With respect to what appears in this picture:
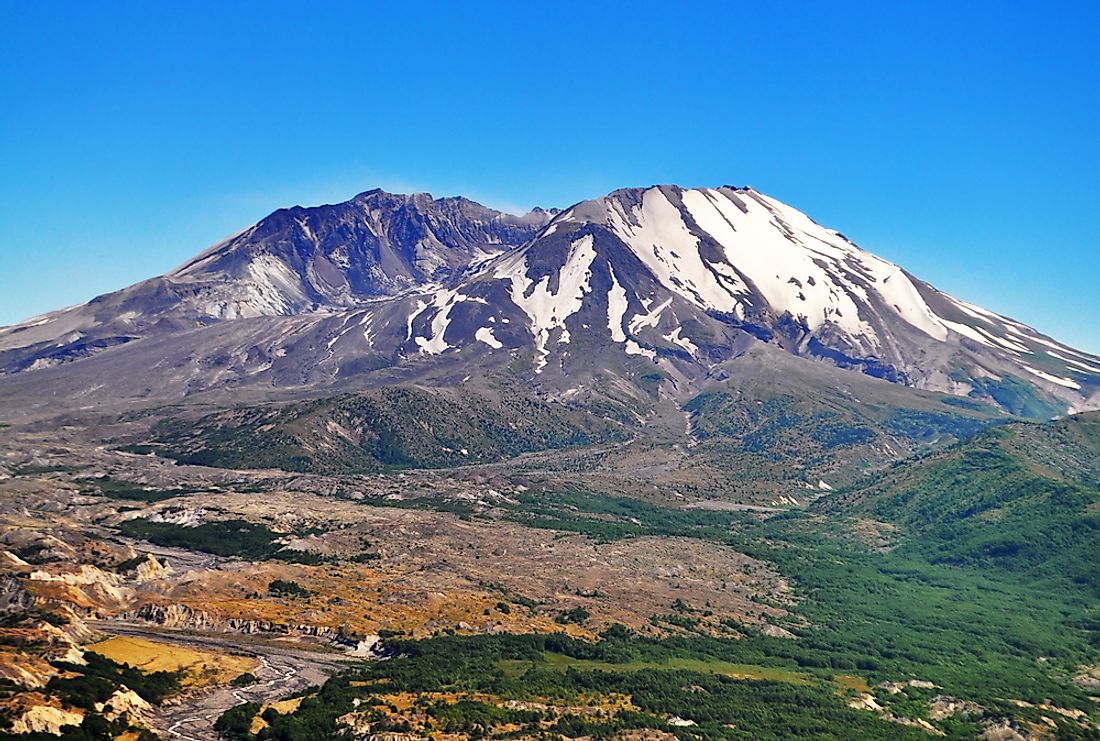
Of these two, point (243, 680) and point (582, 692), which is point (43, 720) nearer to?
point (243, 680)

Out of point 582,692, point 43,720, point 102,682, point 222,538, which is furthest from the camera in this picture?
point 222,538

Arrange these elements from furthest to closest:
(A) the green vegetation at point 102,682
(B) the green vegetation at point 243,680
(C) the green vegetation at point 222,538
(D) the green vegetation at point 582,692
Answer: (C) the green vegetation at point 222,538 → (B) the green vegetation at point 243,680 → (D) the green vegetation at point 582,692 → (A) the green vegetation at point 102,682

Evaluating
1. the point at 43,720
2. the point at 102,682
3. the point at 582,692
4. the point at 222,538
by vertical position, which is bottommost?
the point at 582,692

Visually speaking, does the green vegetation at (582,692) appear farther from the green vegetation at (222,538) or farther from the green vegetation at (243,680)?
the green vegetation at (222,538)

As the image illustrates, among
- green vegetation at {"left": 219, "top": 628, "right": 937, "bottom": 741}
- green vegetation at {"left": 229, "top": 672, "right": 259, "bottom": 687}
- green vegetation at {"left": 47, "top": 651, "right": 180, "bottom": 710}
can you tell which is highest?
green vegetation at {"left": 47, "top": 651, "right": 180, "bottom": 710}

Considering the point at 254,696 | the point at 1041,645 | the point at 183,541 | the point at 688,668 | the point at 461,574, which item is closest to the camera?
the point at 254,696

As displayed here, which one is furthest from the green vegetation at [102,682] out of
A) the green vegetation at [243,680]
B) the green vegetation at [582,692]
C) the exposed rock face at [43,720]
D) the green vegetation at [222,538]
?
the green vegetation at [222,538]

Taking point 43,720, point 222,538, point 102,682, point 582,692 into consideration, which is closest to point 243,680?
point 102,682

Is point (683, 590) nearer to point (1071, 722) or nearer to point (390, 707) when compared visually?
point (1071, 722)

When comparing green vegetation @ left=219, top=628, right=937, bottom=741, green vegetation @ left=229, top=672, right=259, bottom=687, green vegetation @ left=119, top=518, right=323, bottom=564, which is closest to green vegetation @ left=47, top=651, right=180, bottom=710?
green vegetation @ left=229, top=672, right=259, bottom=687

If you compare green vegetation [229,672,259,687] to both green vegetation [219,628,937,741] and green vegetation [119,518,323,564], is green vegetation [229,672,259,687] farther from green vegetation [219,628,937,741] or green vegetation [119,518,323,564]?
green vegetation [119,518,323,564]

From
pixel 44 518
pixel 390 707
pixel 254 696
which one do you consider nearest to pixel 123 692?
pixel 254 696
